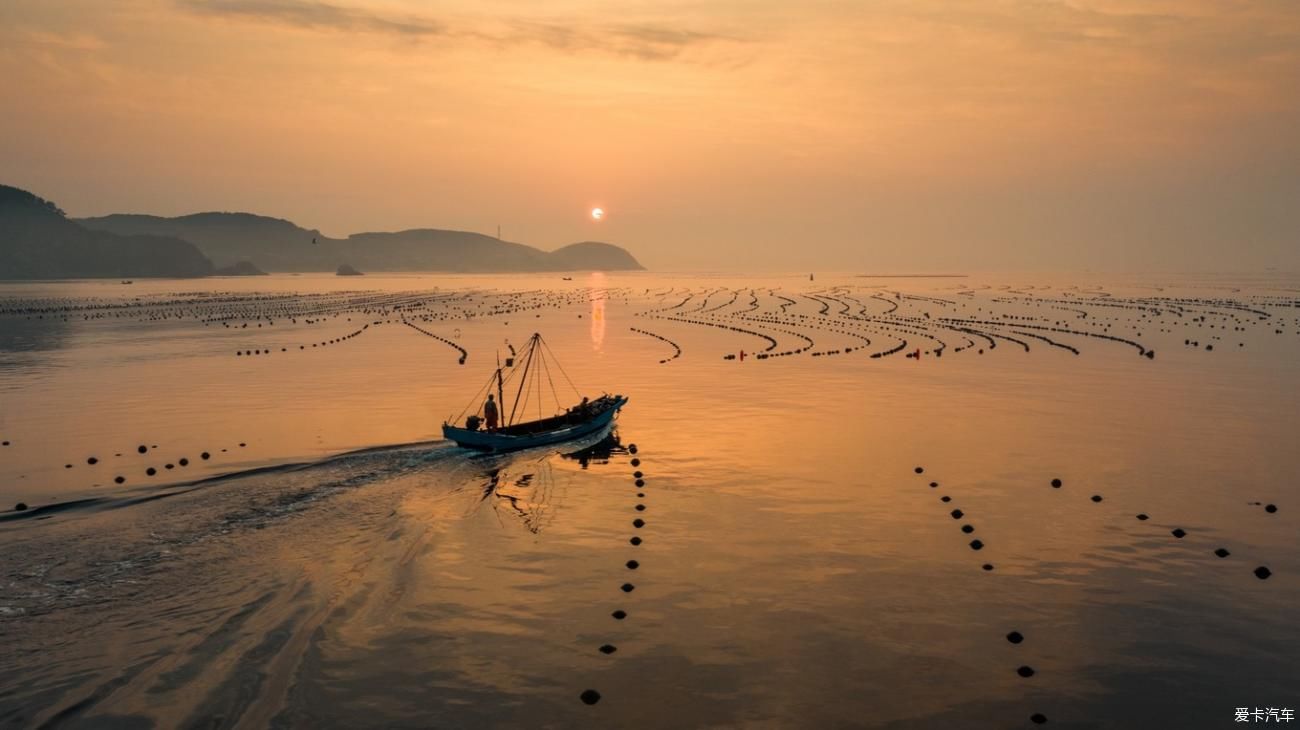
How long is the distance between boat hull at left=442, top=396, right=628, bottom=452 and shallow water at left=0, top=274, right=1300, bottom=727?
1040 millimetres

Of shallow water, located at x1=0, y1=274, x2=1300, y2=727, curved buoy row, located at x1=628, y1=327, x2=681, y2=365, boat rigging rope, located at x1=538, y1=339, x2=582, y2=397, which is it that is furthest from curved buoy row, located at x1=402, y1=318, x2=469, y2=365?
shallow water, located at x1=0, y1=274, x2=1300, y2=727

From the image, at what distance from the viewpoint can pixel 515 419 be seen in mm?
55469

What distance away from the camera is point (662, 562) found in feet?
90.5

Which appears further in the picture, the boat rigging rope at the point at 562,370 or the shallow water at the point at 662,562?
the boat rigging rope at the point at 562,370

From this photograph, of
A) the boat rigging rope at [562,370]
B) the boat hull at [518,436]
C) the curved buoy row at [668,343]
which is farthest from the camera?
the curved buoy row at [668,343]

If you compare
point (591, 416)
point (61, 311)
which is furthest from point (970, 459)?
point (61, 311)

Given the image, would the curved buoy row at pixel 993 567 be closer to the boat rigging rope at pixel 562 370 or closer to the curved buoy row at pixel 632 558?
the curved buoy row at pixel 632 558

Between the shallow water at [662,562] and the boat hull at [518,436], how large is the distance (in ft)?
3.41

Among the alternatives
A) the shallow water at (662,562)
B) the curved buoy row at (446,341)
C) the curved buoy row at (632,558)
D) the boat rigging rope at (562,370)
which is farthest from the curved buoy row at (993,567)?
the curved buoy row at (446,341)

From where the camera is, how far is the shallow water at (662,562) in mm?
19297

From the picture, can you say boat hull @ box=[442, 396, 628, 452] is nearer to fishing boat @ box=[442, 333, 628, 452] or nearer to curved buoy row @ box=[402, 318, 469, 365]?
fishing boat @ box=[442, 333, 628, 452]

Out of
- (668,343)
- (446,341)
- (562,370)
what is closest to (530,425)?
(562,370)

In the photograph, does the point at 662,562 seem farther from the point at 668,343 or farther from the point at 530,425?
the point at 668,343

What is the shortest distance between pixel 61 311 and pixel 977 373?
17530 centimetres
